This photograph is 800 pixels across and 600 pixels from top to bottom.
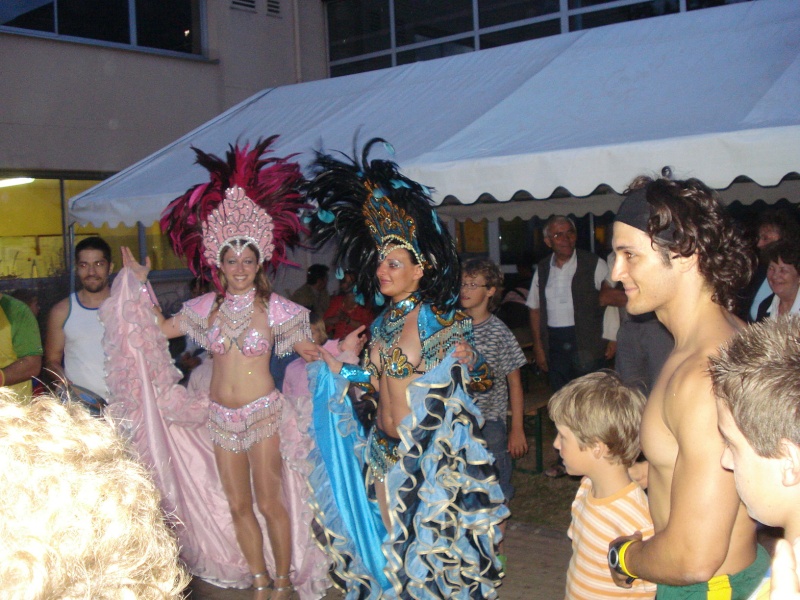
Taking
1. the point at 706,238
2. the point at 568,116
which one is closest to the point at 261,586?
the point at 706,238

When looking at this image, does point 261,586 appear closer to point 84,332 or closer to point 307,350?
point 307,350

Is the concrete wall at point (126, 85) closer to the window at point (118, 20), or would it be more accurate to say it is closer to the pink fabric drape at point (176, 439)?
the window at point (118, 20)

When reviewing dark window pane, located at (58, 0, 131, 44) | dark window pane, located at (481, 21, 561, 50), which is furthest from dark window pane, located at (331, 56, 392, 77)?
dark window pane, located at (58, 0, 131, 44)

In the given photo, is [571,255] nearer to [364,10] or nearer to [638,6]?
[638,6]

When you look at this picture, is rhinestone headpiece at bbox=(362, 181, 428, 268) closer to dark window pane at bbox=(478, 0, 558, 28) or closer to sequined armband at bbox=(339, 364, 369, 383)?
sequined armband at bbox=(339, 364, 369, 383)

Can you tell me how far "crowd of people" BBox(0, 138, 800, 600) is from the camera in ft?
4.13

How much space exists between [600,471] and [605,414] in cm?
19

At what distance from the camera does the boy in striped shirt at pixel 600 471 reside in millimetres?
2428

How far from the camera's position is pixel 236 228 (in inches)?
162

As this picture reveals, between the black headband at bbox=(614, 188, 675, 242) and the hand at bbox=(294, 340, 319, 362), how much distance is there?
7.78ft

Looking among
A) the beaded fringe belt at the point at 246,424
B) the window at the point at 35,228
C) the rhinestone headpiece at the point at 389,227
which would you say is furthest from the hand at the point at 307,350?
the window at the point at 35,228

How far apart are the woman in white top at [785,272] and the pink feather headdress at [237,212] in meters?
2.61

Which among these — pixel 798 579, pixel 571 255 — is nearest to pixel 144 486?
pixel 798 579

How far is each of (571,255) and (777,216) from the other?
1701 millimetres
